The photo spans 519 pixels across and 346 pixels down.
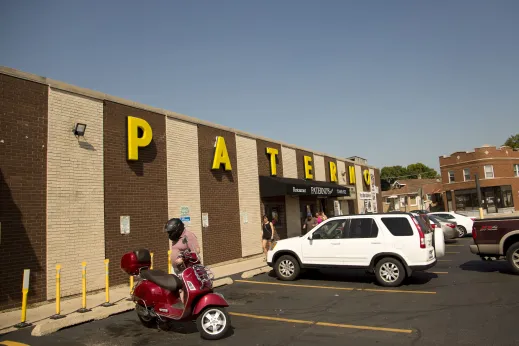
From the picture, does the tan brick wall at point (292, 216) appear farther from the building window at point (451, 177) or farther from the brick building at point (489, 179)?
the building window at point (451, 177)

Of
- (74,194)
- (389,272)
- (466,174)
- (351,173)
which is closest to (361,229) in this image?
(389,272)

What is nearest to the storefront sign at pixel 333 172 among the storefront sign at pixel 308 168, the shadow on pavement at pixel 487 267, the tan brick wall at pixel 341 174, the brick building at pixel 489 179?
the tan brick wall at pixel 341 174

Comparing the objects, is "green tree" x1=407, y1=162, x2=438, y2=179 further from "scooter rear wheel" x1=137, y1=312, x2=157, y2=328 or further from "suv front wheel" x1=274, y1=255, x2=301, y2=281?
"scooter rear wheel" x1=137, y1=312, x2=157, y2=328

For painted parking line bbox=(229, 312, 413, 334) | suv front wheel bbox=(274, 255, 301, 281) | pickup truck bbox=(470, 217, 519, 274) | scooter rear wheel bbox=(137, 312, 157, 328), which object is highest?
pickup truck bbox=(470, 217, 519, 274)

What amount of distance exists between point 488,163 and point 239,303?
4448 centimetres

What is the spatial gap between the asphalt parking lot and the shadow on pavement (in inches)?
28.8

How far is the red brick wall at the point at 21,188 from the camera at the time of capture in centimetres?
877

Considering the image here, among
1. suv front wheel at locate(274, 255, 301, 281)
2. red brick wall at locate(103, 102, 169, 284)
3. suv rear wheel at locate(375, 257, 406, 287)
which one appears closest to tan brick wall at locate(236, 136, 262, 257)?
red brick wall at locate(103, 102, 169, 284)

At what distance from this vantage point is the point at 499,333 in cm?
574

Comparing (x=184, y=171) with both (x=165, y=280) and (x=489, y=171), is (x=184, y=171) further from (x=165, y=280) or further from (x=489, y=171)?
(x=489, y=171)

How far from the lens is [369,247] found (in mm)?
9828

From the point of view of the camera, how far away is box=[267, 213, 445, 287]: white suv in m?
9.44

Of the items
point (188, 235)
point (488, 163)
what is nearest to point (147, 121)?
point (188, 235)

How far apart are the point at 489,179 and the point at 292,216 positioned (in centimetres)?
3339
